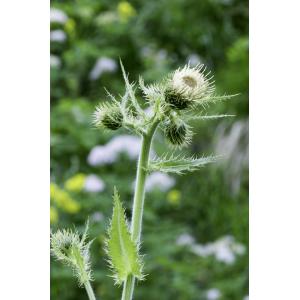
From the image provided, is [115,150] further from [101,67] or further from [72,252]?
[72,252]

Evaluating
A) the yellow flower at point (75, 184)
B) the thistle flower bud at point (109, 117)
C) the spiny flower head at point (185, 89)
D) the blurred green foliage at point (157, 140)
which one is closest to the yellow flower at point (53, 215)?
the blurred green foliage at point (157, 140)

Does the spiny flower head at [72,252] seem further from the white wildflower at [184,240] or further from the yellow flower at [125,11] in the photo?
the yellow flower at [125,11]

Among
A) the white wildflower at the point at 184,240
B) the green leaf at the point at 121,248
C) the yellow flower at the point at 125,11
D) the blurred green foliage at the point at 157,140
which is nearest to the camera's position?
the green leaf at the point at 121,248

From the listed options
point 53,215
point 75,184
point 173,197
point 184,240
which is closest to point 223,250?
point 184,240

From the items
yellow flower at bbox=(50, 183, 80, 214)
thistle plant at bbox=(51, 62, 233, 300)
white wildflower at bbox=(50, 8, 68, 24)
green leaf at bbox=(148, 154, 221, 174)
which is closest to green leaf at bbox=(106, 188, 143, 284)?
thistle plant at bbox=(51, 62, 233, 300)

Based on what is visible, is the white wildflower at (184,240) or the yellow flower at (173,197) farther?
the yellow flower at (173,197)

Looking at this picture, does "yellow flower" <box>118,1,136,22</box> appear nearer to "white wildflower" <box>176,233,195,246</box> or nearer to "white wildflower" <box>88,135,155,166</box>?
"white wildflower" <box>88,135,155,166</box>

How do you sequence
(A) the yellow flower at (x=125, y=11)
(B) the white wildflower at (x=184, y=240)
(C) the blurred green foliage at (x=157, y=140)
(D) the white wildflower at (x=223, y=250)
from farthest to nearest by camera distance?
(A) the yellow flower at (x=125, y=11)
(B) the white wildflower at (x=184, y=240)
(D) the white wildflower at (x=223, y=250)
(C) the blurred green foliage at (x=157, y=140)
